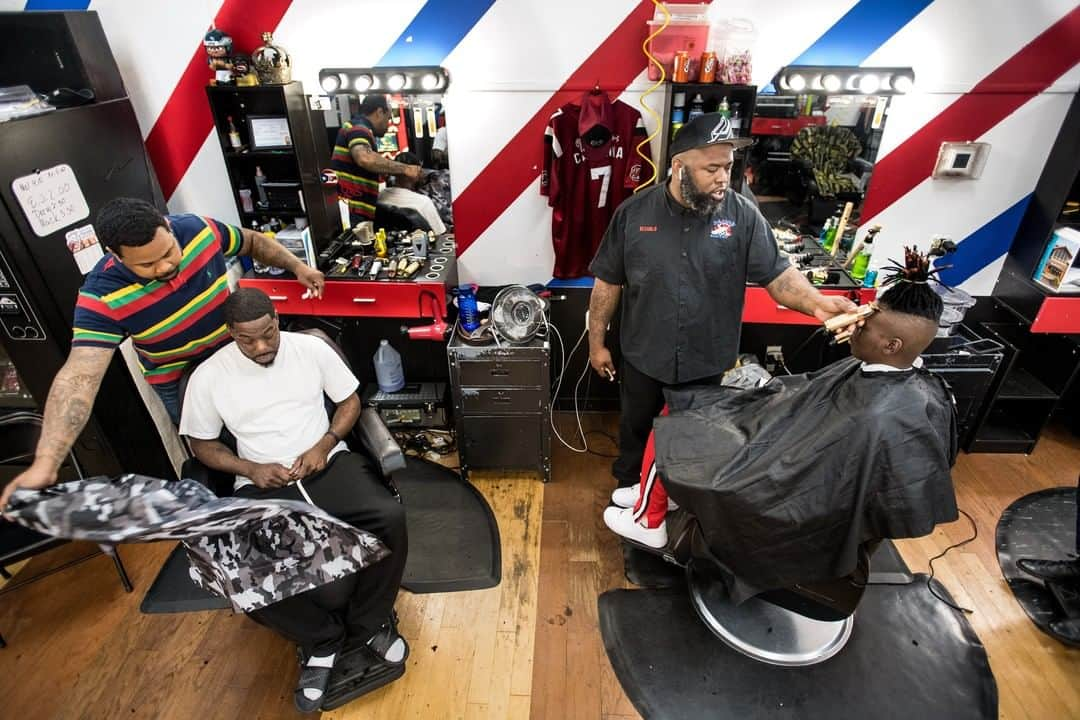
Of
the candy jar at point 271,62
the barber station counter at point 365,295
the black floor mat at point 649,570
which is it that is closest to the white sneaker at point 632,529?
the black floor mat at point 649,570

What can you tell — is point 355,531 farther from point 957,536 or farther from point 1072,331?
point 1072,331

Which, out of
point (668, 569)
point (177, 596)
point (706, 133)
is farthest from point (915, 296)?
point (177, 596)

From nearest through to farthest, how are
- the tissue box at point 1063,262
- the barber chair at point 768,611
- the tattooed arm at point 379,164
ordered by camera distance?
1. the barber chair at point 768,611
2. the tissue box at point 1063,262
3. the tattooed arm at point 379,164

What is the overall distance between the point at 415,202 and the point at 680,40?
55.7 inches

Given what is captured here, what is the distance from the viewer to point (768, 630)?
2.04 m

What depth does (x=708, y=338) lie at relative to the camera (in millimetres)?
2125

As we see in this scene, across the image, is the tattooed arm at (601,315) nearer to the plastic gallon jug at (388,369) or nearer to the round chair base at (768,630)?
the round chair base at (768,630)

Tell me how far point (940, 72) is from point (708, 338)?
5.36 ft

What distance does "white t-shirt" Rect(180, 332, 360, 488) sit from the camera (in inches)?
→ 72.6

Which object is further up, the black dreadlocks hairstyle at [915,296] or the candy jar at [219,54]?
the candy jar at [219,54]

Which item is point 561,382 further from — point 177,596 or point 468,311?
point 177,596

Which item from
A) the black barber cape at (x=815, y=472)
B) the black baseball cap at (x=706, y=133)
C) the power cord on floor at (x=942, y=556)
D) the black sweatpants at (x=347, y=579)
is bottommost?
the power cord on floor at (x=942, y=556)

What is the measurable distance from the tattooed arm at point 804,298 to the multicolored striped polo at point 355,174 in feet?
6.42

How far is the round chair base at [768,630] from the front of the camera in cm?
198
